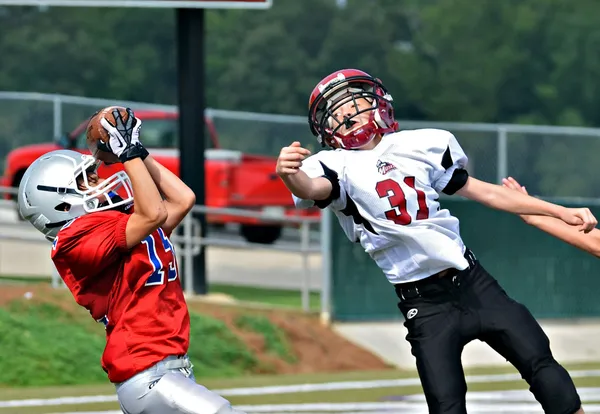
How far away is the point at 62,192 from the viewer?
5.94m

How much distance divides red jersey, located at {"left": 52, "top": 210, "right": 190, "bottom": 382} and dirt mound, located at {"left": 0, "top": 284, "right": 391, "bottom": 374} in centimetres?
610

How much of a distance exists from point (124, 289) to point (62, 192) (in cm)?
48

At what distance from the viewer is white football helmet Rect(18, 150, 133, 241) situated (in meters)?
5.94

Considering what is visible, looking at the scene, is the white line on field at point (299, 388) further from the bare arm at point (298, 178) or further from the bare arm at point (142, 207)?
the bare arm at point (142, 207)

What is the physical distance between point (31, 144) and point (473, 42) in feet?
156

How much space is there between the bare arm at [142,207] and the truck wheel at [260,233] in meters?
13.0

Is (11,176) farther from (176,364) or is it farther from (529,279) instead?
(176,364)

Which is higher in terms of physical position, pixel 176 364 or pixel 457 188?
pixel 457 188

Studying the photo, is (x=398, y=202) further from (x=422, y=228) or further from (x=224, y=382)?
(x=224, y=382)

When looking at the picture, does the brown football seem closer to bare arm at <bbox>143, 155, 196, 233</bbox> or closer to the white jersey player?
bare arm at <bbox>143, 155, 196, 233</bbox>

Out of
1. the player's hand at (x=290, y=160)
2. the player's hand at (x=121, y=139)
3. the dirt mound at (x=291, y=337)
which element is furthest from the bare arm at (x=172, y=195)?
the dirt mound at (x=291, y=337)

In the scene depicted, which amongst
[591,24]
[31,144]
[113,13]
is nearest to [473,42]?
[591,24]

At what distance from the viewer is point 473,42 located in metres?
65.8

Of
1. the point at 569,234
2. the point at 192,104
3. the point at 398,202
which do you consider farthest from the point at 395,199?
the point at 192,104
